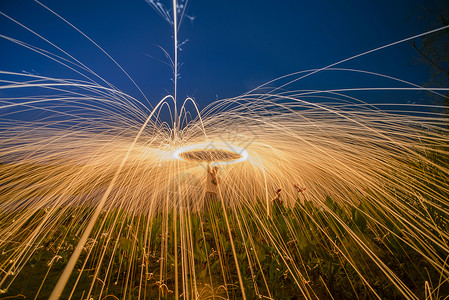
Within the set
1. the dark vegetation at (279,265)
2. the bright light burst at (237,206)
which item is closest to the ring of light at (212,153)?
the bright light burst at (237,206)

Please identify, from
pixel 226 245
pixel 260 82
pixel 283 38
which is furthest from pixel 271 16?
pixel 226 245

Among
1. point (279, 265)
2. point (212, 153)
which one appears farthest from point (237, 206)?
point (279, 265)

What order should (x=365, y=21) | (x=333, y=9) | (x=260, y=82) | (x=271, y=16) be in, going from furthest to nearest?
1. (x=271, y=16)
2. (x=333, y=9)
3. (x=365, y=21)
4. (x=260, y=82)

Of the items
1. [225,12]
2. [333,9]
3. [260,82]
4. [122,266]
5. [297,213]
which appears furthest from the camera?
[333,9]

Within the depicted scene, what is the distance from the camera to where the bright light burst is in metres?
1.70

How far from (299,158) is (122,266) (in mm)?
3024

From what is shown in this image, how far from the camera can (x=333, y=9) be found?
3472cm

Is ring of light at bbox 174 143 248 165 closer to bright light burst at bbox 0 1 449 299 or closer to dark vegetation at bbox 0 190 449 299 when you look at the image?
bright light burst at bbox 0 1 449 299

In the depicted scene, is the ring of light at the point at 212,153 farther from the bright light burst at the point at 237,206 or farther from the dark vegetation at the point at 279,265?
the dark vegetation at the point at 279,265

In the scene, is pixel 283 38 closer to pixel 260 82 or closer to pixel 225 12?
pixel 225 12

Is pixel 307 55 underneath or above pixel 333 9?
above

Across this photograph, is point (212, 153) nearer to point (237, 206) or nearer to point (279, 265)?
point (237, 206)

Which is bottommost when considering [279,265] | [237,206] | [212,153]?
[279,265]

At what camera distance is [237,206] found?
3.49 meters
